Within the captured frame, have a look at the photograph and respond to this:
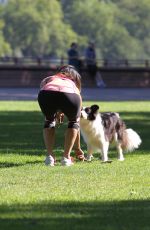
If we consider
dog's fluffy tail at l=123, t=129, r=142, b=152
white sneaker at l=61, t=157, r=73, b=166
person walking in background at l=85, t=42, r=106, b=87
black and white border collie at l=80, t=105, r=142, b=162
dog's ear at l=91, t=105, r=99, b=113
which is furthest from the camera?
person walking in background at l=85, t=42, r=106, b=87

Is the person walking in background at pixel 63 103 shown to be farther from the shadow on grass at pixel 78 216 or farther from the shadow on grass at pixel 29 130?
the shadow on grass at pixel 78 216

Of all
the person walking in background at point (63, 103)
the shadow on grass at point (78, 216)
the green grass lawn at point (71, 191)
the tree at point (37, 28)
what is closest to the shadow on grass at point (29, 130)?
the green grass lawn at point (71, 191)

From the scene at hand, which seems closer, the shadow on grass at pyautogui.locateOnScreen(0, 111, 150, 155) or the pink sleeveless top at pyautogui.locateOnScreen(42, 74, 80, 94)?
the pink sleeveless top at pyautogui.locateOnScreen(42, 74, 80, 94)

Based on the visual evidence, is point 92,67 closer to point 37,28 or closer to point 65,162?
point 65,162

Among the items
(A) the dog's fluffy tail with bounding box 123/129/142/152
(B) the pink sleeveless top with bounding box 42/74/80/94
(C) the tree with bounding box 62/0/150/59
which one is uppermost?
(B) the pink sleeveless top with bounding box 42/74/80/94

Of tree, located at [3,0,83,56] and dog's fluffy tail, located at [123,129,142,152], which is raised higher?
dog's fluffy tail, located at [123,129,142,152]

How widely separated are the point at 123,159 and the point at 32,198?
4.80m

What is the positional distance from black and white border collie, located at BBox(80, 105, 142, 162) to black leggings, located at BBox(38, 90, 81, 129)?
13.0 inches

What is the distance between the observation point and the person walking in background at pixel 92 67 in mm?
42781

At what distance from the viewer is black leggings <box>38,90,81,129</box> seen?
43.7ft

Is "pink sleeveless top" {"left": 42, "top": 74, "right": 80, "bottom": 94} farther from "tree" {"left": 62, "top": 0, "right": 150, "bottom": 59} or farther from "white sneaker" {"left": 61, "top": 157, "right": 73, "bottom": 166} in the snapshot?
"tree" {"left": 62, "top": 0, "right": 150, "bottom": 59}

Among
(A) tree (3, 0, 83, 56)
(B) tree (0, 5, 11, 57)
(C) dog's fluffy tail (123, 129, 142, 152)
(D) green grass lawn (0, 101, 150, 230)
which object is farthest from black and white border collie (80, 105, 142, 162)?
(A) tree (3, 0, 83, 56)

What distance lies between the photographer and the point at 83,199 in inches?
400

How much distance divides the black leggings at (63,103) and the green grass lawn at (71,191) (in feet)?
2.32
